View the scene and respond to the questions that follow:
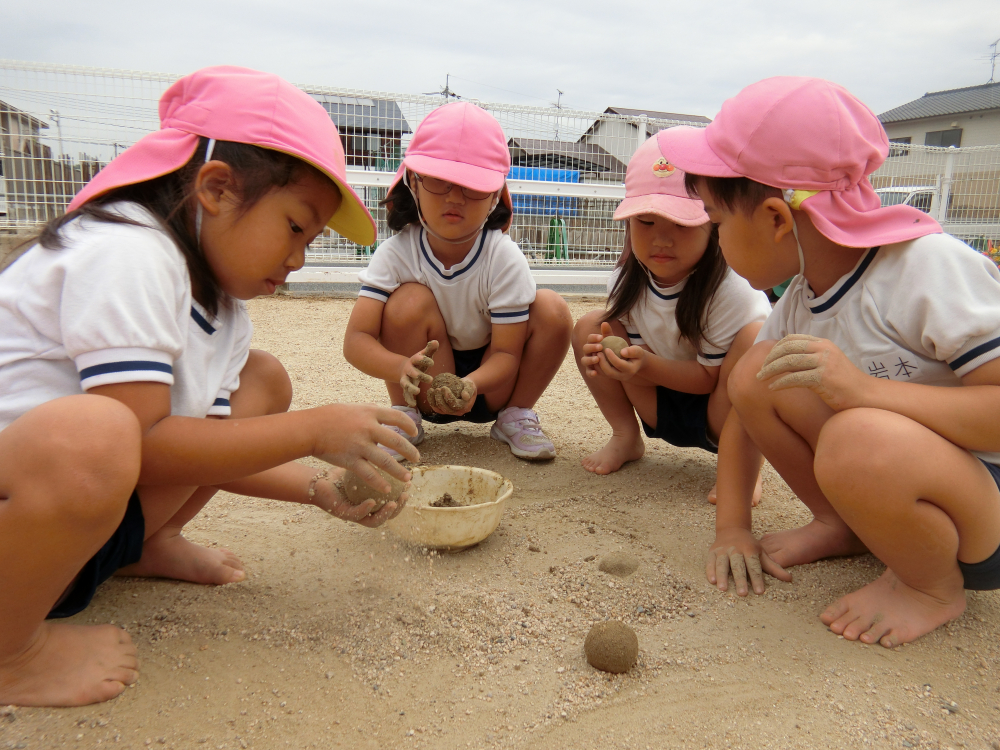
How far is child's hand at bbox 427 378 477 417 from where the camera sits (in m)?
2.35

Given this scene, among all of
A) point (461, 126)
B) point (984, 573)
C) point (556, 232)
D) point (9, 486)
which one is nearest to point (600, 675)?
point (984, 573)

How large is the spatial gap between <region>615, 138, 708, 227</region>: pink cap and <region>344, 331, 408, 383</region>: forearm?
967mm

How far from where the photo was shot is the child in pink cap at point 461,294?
2520mm

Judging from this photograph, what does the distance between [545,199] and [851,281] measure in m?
6.12

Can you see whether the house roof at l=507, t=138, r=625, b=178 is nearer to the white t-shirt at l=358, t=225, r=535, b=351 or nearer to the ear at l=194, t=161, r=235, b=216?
the white t-shirt at l=358, t=225, r=535, b=351

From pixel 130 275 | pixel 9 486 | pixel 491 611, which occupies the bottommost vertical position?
pixel 491 611

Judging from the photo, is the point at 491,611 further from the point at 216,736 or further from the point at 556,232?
the point at 556,232

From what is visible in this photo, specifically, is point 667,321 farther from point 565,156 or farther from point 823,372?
point 565,156

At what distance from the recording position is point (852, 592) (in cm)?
171

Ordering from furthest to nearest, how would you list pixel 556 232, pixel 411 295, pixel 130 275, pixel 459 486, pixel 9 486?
pixel 556 232 < pixel 411 295 < pixel 459 486 < pixel 130 275 < pixel 9 486

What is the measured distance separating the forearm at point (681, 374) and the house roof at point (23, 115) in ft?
18.3

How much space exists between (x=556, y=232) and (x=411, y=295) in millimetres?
5214

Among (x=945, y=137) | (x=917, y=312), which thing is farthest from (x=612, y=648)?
(x=945, y=137)

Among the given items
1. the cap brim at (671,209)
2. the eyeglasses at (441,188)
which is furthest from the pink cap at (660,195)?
the eyeglasses at (441,188)
